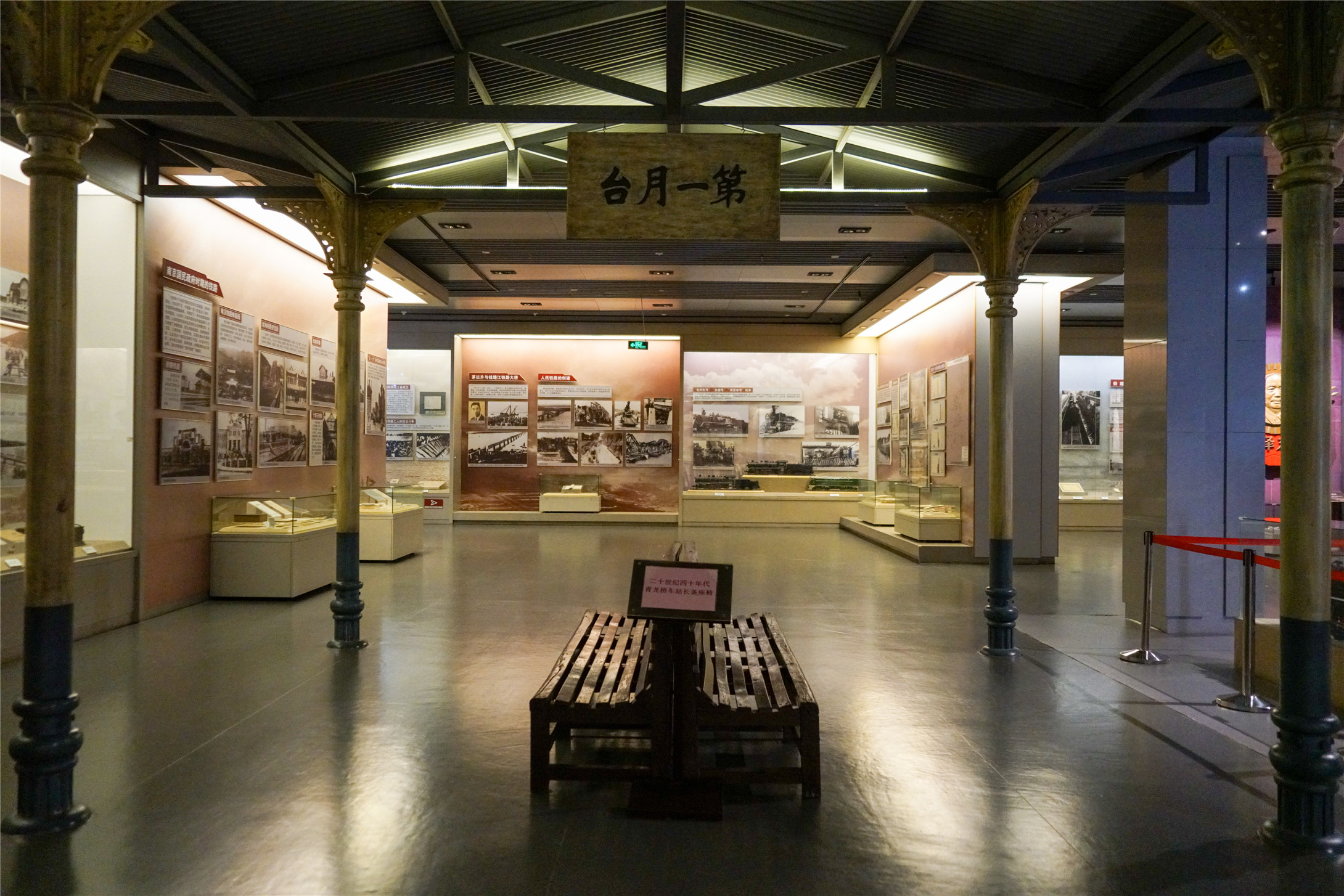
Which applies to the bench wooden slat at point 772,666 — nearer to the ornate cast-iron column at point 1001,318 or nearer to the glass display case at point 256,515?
the ornate cast-iron column at point 1001,318

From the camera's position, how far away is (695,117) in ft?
15.1

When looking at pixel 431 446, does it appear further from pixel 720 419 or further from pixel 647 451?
pixel 720 419

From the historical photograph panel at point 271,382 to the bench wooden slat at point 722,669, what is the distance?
6.01 m

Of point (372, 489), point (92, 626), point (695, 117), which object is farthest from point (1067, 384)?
point (92, 626)

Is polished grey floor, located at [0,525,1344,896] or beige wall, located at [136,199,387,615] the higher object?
beige wall, located at [136,199,387,615]

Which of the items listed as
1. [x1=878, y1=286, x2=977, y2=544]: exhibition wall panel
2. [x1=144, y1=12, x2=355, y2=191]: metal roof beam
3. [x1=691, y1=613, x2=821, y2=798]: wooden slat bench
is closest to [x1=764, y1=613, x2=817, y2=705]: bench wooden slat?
[x1=691, y1=613, x2=821, y2=798]: wooden slat bench

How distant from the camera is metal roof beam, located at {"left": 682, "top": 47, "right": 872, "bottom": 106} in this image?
4793 millimetres

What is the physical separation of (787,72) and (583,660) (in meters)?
3.41

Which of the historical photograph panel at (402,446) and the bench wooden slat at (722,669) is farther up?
the historical photograph panel at (402,446)

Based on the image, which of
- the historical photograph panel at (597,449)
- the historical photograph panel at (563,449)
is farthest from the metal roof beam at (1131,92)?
the historical photograph panel at (563,449)

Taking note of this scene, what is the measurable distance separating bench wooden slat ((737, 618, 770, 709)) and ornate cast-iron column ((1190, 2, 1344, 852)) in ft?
6.36

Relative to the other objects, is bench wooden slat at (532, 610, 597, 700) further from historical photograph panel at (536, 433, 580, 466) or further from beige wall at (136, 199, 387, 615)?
historical photograph panel at (536, 433, 580, 466)

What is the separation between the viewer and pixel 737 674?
13.4 feet

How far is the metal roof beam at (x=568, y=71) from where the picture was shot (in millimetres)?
4785
